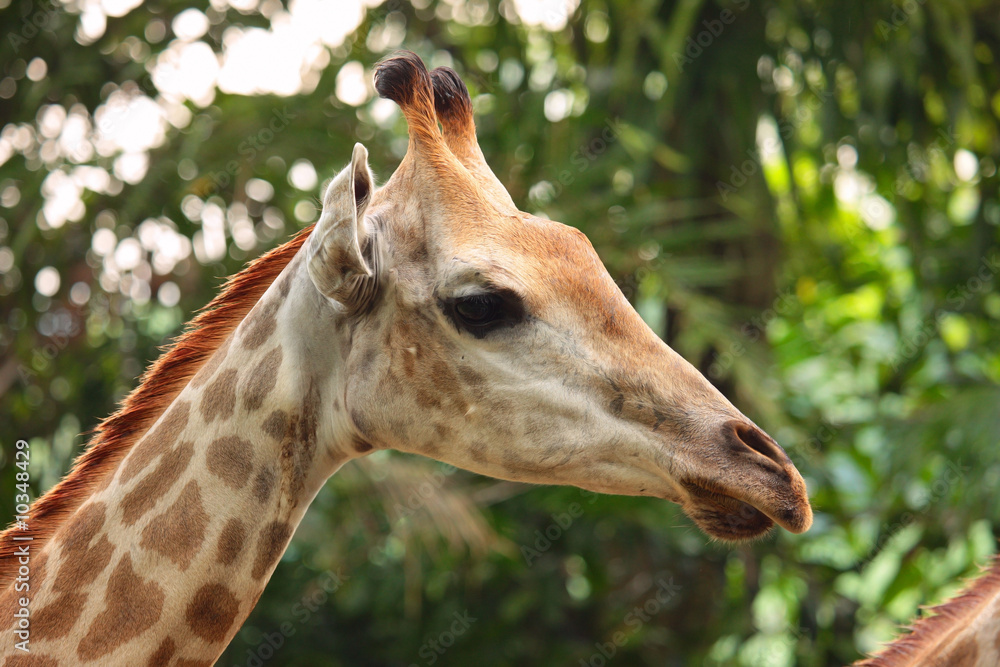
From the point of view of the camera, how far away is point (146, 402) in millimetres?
2066

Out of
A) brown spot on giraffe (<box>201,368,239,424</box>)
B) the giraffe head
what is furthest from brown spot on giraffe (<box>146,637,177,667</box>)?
the giraffe head

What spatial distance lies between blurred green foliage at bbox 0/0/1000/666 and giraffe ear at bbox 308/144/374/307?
124 inches

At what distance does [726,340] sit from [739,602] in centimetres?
221

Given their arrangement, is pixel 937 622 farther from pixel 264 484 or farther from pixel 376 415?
pixel 264 484

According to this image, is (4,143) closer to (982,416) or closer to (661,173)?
(661,173)

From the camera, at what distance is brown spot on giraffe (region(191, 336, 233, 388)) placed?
1973 millimetres

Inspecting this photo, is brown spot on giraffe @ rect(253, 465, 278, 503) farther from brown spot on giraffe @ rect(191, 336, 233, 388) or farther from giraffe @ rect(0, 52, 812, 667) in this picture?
brown spot on giraffe @ rect(191, 336, 233, 388)

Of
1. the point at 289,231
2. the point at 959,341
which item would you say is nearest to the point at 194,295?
the point at 289,231

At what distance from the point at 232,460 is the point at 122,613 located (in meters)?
0.40

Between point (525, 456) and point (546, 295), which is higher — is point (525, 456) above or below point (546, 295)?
below

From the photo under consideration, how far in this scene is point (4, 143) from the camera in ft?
17.4

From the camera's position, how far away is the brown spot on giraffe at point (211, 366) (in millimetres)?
1973

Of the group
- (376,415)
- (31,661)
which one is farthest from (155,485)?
(376,415)

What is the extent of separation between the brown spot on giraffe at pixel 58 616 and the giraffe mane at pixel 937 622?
1923mm
